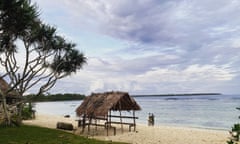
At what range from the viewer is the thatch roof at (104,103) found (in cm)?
1517

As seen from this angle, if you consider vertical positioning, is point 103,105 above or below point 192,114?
above

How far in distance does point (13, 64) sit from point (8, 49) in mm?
1091

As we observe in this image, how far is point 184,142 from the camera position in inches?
492

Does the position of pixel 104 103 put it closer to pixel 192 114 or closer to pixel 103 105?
pixel 103 105

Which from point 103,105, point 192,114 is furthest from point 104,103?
point 192,114

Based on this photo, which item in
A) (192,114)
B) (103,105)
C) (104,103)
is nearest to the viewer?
(103,105)

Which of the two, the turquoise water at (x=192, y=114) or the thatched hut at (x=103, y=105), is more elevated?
the thatched hut at (x=103, y=105)

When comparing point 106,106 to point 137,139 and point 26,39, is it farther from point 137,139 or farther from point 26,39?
point 26,39

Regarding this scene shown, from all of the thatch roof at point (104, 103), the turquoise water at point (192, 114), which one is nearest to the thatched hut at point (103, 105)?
the thatch roof at point (104, 103)

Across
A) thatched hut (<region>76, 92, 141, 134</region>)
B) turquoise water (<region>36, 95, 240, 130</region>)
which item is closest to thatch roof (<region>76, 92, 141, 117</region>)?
thatched hut (<region>76, 92, 141, 134</region>)

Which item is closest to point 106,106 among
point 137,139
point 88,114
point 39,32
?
point 88,114

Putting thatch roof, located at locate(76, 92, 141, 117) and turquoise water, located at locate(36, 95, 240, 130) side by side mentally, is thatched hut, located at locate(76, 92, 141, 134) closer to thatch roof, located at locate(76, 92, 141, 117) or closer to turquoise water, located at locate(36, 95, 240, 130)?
thatch roof, located at locate(76, 92, 141, 117)

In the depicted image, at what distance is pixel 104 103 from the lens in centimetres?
1562

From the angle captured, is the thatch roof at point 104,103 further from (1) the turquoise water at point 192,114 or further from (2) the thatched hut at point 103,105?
(1) the turquoise water at point 192,114
